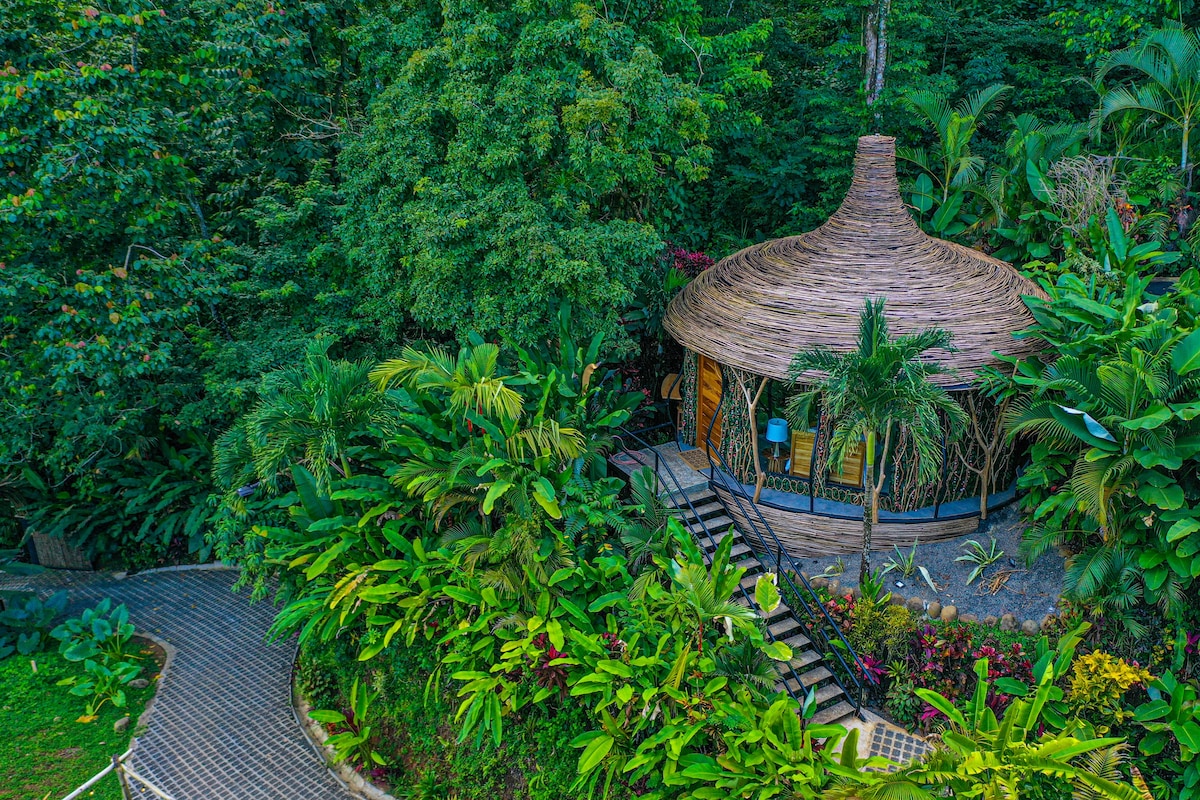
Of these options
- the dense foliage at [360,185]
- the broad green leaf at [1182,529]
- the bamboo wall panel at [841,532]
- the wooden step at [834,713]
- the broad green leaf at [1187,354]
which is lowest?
the wooden step at [834,713]

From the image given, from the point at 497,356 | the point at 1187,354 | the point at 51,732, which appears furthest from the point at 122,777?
Result: the point at 1187,354

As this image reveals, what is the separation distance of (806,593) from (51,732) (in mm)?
9985

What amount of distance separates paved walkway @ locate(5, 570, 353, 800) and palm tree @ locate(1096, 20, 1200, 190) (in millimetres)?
15246

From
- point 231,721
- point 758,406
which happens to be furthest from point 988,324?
point 231,721

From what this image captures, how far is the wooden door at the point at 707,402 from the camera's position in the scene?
1277cm

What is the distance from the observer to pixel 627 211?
47.2 feet

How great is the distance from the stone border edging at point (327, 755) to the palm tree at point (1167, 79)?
14.6 metres

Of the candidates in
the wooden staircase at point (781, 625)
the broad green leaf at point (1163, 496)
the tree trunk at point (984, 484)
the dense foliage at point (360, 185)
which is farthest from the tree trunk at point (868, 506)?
the dense foliage at point (360, 185)

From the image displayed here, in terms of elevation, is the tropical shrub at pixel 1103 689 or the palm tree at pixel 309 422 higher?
the palm tree at pixel 309 422

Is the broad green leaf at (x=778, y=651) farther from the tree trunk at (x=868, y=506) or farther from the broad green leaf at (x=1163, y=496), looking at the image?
the broad green leaf at (x=1163, y=496)

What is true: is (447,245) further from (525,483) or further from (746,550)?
(746,550)

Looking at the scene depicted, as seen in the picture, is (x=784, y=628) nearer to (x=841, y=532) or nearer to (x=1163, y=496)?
(x=841, y=532)

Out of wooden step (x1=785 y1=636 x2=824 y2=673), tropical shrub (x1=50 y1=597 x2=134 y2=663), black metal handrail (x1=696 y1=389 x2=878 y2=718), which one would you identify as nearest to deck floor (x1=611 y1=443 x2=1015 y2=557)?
black metal handrail (x1=696 y1=389 x2=878 y2=718)

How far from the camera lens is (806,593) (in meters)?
11.4
